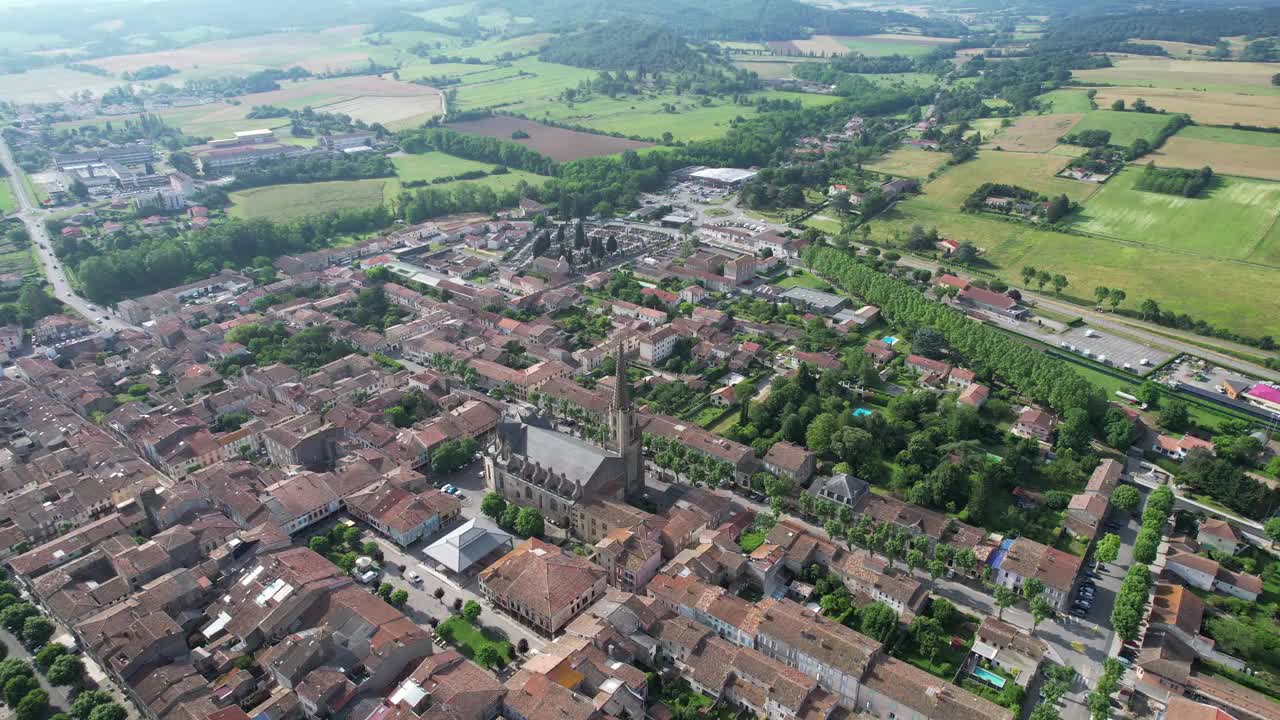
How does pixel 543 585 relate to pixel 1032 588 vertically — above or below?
above

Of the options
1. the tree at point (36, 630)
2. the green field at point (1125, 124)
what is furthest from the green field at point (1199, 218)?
the tree at point (36, 630)

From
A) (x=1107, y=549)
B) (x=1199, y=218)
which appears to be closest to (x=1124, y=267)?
(x=1199, y=218)

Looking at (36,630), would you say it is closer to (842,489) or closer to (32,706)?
(32,706)

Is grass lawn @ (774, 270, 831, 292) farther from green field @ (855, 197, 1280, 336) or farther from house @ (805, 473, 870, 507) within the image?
house @ (805, 473, 870, 507)

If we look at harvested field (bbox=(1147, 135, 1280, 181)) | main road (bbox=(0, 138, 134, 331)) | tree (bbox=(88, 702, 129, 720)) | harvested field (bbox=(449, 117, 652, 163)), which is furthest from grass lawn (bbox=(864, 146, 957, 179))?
tree (bbox=(88, 702, 129, 720))

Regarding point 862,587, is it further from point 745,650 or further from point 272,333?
point 272,333

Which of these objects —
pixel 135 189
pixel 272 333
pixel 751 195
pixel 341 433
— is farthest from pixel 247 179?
pixel 341 433
